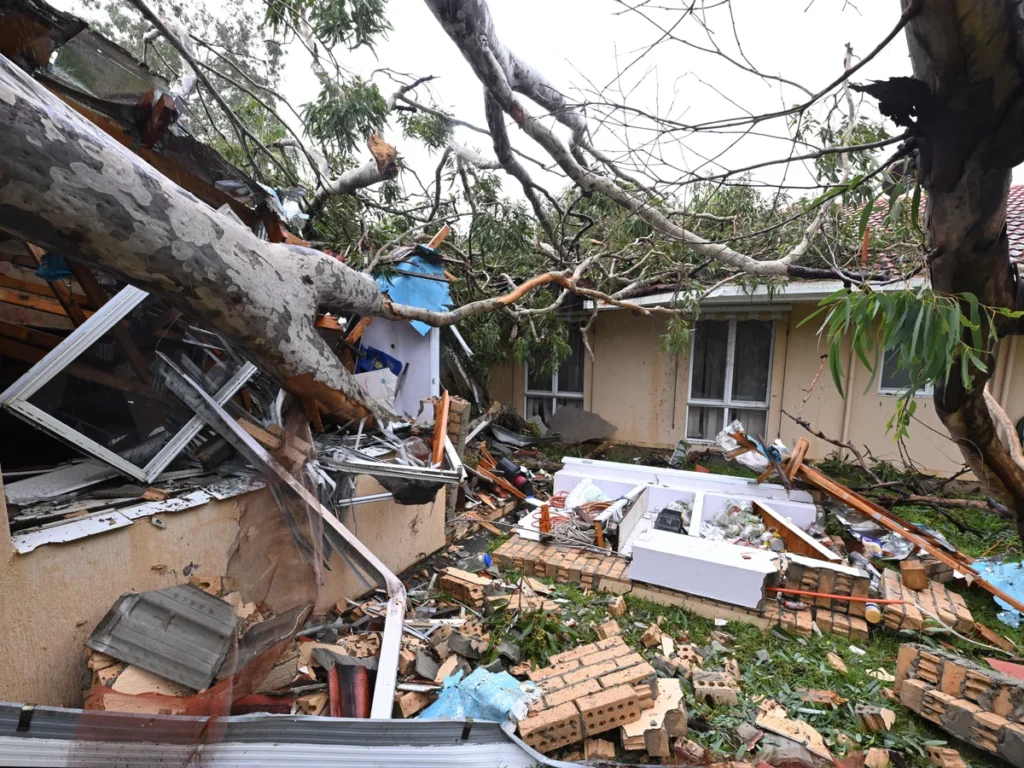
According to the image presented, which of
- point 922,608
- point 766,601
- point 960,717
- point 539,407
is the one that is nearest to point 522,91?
point 766,601

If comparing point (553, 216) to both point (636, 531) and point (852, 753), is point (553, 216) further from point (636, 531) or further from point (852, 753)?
point (852, 753)

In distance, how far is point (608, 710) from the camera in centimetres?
252

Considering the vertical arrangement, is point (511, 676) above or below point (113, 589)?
below

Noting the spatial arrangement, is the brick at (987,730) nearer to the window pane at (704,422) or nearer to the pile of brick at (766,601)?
the pile of brick at (766,601)

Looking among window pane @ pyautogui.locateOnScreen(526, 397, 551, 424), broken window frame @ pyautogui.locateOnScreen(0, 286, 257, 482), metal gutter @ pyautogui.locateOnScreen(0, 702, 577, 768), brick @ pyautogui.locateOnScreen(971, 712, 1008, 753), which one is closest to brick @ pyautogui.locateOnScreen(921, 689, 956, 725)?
brick @ pyautogui.locateOnScreen(971, 712, 1008, 753)

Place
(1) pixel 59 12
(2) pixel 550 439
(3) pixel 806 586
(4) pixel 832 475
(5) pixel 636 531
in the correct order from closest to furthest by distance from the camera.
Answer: (1) pixel 59 12 < (3) pixel 806 586 < (5) pixel 636 531 < (4) pixel 832 475 < (2) pixel 550 439

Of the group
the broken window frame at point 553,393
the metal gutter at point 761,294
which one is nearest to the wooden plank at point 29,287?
the metal gutter at point 761,294

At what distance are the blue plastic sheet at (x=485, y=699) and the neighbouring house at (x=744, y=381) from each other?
5565mm

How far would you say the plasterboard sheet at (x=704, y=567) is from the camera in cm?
367

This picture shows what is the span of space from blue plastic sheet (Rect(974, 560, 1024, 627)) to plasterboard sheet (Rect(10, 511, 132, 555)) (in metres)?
6.16

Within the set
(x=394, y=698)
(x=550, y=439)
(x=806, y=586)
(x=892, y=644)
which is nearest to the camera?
(x=394, y=698)

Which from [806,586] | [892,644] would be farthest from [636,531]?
[892,644]

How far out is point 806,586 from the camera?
12.6ft

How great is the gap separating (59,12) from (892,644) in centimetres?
648
